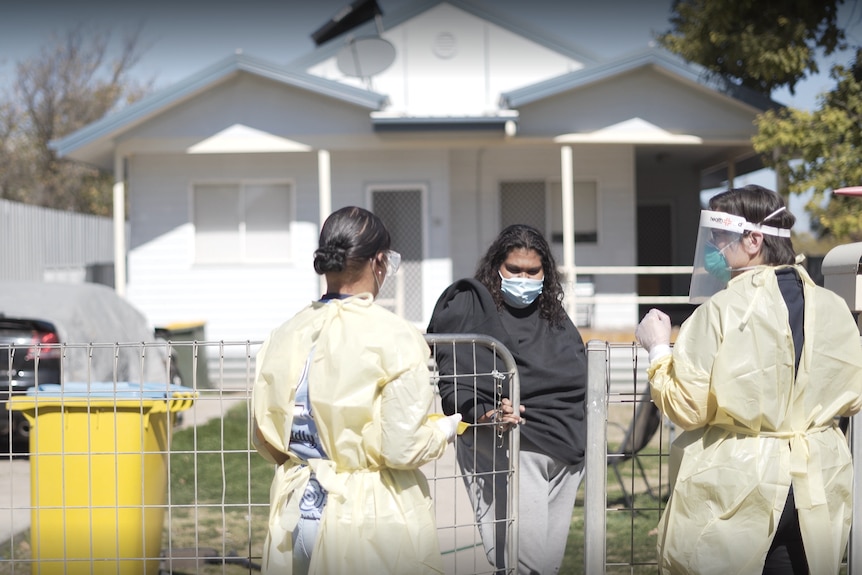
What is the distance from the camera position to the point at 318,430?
8.99ft

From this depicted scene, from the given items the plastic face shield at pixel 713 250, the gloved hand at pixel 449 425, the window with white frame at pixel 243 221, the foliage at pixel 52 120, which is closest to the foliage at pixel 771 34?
the window with white frame at pixel 243 221

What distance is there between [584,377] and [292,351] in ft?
5.08

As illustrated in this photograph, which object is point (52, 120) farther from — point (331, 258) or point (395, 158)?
point (331, 258)

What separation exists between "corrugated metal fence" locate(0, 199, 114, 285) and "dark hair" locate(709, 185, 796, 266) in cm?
1701

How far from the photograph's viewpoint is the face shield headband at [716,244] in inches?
122

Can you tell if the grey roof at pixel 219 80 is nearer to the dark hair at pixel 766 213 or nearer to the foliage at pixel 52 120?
the dark hair at pixel 766 213

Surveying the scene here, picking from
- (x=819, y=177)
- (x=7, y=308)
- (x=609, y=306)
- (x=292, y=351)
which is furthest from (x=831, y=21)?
(x=292, y=351)

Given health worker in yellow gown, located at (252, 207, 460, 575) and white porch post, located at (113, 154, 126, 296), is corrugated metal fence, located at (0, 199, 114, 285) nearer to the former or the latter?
white porch post, located at (113, 154, 126, 296)

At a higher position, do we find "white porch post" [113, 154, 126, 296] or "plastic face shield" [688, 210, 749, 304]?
"white porch post" [113, 154, 126, 296]

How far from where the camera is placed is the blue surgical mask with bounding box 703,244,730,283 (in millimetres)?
3213

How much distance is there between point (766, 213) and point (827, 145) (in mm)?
10530

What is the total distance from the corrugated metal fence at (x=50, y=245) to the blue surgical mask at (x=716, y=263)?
16.9 meters

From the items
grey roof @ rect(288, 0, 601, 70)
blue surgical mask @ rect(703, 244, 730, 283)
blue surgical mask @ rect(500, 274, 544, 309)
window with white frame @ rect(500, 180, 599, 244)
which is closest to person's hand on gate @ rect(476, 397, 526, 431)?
blue surgical mask @ rect(500, 274, 544, 309)

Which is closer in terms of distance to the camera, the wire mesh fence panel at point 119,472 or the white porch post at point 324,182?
the wire mesh fence panel at point 119,472
